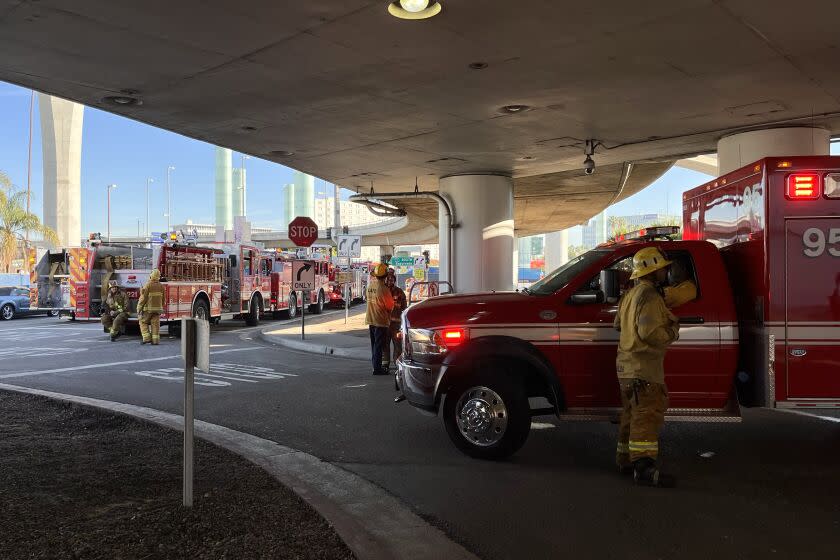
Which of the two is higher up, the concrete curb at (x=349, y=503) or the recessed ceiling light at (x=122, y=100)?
the recessed ceiling light at (x=122, y=100)

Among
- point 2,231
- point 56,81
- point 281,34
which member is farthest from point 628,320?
point 2,231

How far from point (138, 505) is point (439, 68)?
6135 mm

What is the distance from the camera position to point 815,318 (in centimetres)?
587

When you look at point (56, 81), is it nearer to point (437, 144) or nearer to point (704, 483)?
point (437, 144)

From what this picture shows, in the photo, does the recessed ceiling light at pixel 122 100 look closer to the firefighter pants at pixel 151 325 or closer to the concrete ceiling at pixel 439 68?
the concrete ceiling at pixel 439 68

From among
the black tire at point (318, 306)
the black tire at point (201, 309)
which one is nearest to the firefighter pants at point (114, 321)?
the black tire at point (201, 309)

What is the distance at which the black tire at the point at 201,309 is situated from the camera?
18969 millimetres

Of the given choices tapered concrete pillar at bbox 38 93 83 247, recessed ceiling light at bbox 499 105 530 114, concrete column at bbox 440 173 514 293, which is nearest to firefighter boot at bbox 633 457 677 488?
recessed ceiling light at bbox 499 105 530 114

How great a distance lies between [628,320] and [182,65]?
616cm

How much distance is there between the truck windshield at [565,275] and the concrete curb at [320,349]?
755cm

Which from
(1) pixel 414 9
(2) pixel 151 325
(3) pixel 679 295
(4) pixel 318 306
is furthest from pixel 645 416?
(4) pixel 318 306

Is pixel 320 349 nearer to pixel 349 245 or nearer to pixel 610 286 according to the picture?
pixel 349 245

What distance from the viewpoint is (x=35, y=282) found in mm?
23109

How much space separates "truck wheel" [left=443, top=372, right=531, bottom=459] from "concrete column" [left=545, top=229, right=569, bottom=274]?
56.9 metres
